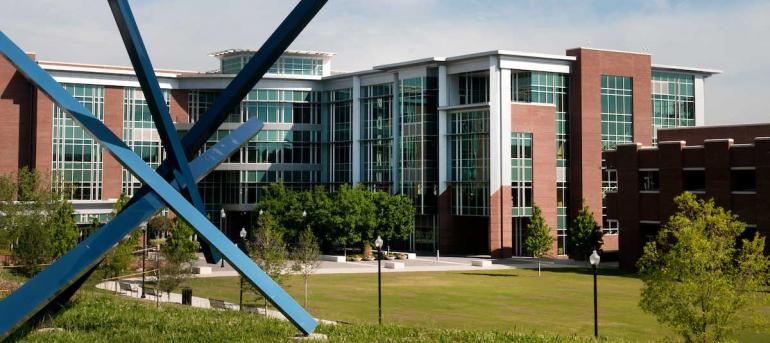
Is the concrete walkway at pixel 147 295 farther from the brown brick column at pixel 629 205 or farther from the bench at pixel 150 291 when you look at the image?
the brown brick column at pixel 629 205

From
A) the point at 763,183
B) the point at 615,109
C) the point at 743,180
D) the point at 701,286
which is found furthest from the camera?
the point at 615,109

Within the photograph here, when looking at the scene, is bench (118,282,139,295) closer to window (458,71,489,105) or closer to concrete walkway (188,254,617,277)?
concrete walkway (188,254,617,277)

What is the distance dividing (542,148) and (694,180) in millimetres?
16820

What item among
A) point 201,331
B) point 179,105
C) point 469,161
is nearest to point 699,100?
→ point 469,161

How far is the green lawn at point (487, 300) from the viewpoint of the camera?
34.7m

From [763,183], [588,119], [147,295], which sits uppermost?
[588,119]

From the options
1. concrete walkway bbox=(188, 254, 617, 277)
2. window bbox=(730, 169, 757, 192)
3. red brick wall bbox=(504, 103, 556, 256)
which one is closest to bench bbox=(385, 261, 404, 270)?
concrete walkway bbox=(188, 254, 617, 277)

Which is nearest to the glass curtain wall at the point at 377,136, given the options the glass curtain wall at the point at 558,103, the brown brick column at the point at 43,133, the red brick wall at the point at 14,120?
the glass curtain wall at the point at 558,103

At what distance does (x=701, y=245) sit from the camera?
28.0 meters

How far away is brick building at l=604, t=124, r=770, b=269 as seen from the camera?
52906 millimetres

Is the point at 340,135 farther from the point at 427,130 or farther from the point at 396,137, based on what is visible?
the point at 427,130

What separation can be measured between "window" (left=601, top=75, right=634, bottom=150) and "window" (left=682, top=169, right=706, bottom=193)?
59.2 ft

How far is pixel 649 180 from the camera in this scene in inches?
2376

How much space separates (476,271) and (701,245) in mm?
32742
